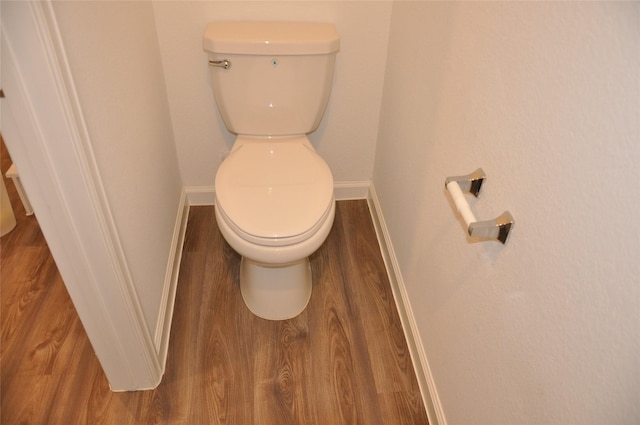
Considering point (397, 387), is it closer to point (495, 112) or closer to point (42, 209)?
point (495, 112)

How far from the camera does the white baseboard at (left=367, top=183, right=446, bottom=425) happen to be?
132cm

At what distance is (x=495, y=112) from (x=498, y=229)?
0.23 m

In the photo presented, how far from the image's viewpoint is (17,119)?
0.81m

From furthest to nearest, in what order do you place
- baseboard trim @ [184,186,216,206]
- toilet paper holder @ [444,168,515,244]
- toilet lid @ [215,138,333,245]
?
baseboard trim @ [184,186,216,206] → toilet lid @ [215,138,333,245] → toilet paper holder @ [444,168,515,244]

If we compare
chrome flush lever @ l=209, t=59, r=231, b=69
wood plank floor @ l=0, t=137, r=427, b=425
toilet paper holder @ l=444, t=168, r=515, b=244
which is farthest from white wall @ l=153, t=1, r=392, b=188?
toilet paper holder @ l=444, t=168, r=515, b=244

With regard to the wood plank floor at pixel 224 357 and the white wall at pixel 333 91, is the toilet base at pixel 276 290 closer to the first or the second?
the wood plank floor at pixel 224 357

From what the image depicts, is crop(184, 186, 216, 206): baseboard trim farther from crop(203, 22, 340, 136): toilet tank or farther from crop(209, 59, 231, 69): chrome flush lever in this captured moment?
crop(209, 59, 231, 69): chrome flush lever

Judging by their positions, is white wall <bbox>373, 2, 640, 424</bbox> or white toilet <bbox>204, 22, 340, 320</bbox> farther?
white toilet <bbox>204, 22, 340, 320</bbox>

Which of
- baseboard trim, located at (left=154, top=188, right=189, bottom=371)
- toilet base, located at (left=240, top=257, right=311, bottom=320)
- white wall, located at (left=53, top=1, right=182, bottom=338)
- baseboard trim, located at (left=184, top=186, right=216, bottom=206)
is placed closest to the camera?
white wall, located at (left=53, top=1, right=182, bottom=338)

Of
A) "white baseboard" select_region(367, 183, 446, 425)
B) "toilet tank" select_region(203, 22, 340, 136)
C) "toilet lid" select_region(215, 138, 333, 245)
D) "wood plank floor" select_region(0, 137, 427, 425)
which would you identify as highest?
"toilet tank" select_region(203, 22, 340, 136)

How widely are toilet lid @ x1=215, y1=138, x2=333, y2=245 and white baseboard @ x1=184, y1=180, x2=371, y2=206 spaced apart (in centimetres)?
47

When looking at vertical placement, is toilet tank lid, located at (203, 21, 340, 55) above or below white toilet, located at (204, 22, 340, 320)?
above

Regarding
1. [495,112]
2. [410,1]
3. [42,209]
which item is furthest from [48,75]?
[410,1]

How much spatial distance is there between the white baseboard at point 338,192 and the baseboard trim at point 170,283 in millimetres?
30
